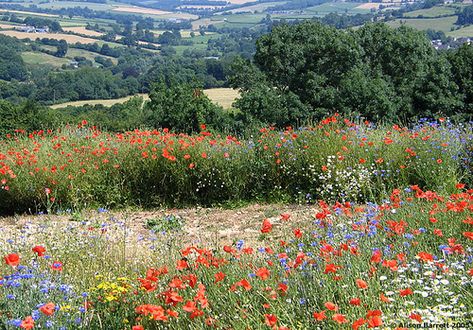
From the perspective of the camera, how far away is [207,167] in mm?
7586

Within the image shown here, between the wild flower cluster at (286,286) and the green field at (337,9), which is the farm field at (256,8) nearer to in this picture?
the green field at (337,9)

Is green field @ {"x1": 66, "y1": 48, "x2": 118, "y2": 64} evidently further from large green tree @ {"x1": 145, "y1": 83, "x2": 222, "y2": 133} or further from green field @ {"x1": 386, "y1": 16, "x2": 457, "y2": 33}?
large green tree @ {"x1": 145, "y1": 83, "x2": 222, "y2": 133}

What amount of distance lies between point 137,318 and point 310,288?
3.13 feet

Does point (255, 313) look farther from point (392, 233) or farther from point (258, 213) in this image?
point (258, 213)

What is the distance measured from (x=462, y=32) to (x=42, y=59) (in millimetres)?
62624

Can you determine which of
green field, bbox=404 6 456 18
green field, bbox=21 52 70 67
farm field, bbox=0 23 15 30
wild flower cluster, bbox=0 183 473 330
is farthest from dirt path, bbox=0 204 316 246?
farm field, bbox=0 23 15 30

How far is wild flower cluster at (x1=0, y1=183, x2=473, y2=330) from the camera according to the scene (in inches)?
107

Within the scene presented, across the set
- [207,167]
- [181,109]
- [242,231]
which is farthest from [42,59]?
[242,231]

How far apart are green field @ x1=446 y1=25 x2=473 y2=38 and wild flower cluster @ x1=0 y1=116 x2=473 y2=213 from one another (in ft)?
238

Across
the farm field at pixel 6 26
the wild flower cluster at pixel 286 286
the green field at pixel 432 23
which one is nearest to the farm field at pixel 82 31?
the farm field at pixel 6 26

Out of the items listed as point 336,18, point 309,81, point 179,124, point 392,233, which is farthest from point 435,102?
point 336,18

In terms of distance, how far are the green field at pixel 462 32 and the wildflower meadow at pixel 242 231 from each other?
72.2m

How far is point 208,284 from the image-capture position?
132 inches

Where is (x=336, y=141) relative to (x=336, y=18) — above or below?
above
